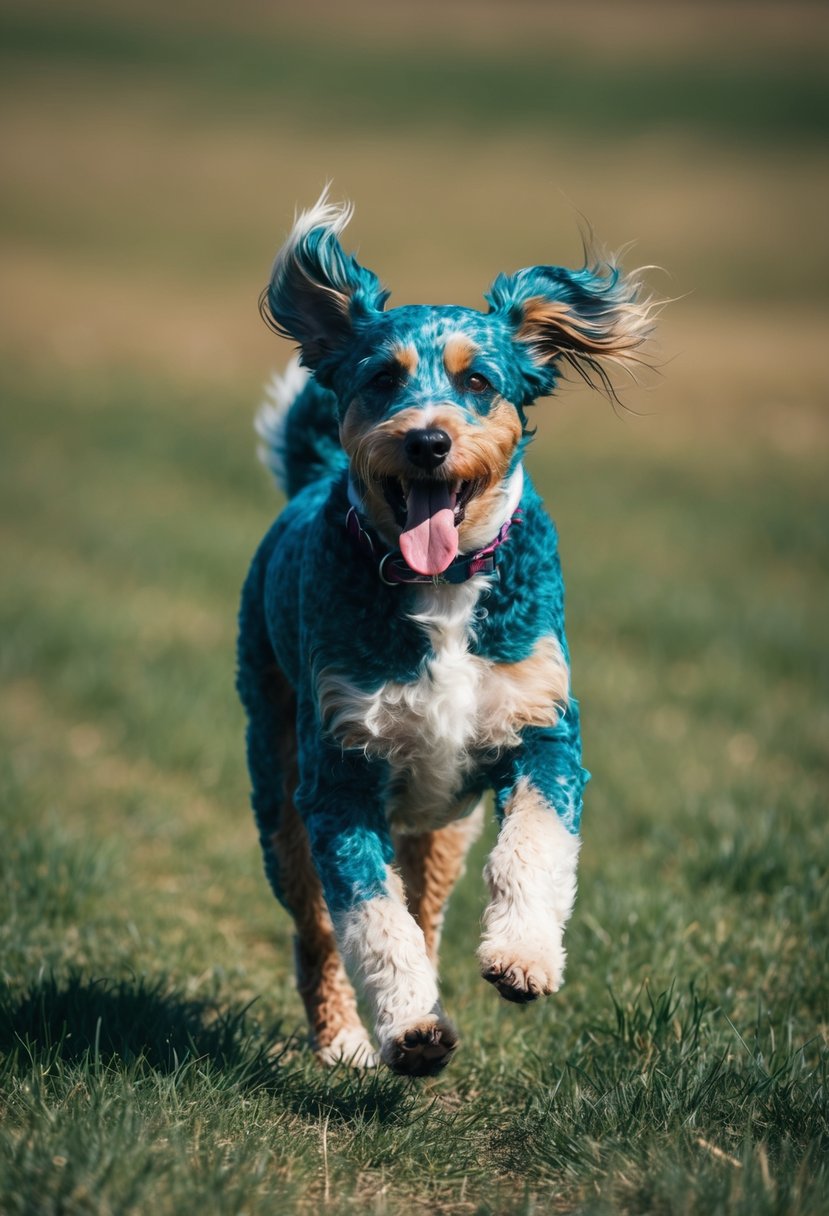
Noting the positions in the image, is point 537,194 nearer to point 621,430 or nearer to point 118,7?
point 621,430

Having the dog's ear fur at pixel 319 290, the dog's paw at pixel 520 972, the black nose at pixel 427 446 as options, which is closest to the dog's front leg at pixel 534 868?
the dog's paw at pixel 520 972

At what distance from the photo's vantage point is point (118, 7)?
44062mm

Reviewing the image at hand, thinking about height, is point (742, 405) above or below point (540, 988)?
above

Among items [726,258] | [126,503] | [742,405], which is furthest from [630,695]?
[726,258]

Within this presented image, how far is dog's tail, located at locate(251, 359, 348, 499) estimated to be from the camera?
5117 millimetres

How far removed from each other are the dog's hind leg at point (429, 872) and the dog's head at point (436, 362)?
122cm

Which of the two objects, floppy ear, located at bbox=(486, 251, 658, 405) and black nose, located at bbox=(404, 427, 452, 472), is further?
floppy ear, located at bbox=(486, 251, 658, 405)

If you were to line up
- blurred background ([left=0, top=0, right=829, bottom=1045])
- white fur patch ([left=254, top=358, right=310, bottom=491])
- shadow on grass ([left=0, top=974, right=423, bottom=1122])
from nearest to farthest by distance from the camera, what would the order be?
1. shadow on grass ([left=0, top=974, right=423, bottom=1122])
2. white fur patch ([left=254, top=358, right=310, bottom=491])
3. blurred background ([left=0, top=0, right=829, bottom=1045])

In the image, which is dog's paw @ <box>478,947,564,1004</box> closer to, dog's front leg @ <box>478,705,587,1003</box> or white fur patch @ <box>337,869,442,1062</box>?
dog's front leg @ <box>478,705,587,1003</box>

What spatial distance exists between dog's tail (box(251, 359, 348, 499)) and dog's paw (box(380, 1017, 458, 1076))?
218cm

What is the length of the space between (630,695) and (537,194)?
24.5m

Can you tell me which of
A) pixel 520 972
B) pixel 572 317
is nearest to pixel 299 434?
pixel 572 317

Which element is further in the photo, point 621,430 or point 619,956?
point 621,430

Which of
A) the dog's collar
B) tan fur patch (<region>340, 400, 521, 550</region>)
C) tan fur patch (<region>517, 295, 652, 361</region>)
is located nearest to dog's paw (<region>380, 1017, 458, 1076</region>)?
the dog's collar
